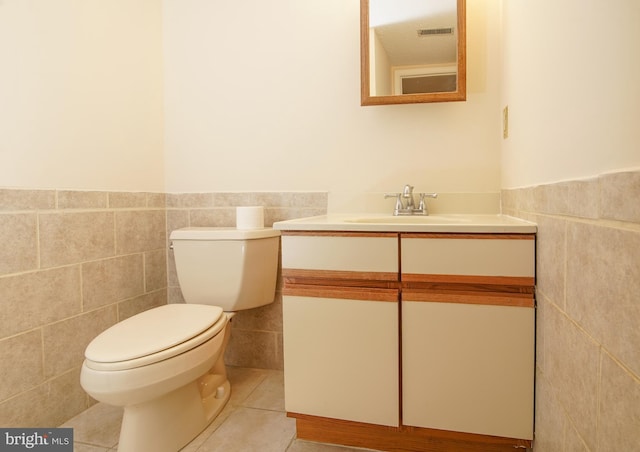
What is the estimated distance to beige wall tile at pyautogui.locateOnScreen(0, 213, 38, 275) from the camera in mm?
1303

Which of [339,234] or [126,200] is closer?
[339,234]

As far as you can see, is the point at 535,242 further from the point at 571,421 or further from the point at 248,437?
the point at 248,437

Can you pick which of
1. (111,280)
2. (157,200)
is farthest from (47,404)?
(157,200)

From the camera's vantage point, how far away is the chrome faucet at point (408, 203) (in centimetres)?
169

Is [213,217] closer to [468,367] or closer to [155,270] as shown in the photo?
[155,270]

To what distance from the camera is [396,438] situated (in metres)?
1.31

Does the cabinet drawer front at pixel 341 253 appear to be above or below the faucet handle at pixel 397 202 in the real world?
below

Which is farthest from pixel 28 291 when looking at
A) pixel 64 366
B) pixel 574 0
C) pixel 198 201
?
pixel 574 0

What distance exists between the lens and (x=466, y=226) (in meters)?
1.16

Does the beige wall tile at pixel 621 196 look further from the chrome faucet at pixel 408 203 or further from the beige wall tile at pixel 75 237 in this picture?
the beige wall tile at pixel 75 237

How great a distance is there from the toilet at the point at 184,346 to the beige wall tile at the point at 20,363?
1.00ft

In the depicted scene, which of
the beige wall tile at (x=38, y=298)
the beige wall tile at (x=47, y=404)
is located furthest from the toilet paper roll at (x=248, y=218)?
the beige wall tile at (x=47, y=404)

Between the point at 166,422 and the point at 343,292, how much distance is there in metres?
0.76

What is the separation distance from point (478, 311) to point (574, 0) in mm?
803
